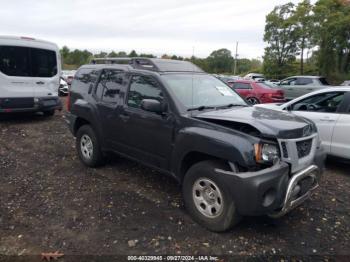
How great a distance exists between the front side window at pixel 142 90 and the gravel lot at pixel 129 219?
4.42ft

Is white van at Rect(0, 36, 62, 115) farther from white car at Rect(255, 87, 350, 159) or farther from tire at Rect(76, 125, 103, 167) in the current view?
white car at Rect(255, 87, 350, 159)

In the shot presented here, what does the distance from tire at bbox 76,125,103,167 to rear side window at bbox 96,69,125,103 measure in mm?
692

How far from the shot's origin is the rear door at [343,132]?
17.7ft

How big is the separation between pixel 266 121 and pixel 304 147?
21.4 inches

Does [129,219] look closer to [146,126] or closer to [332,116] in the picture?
[146,126]

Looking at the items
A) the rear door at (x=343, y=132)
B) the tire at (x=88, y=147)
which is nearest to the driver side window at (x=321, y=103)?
the rear door at (x=343, y=132)

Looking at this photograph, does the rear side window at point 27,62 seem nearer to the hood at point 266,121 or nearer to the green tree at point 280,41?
the hood at point 266,121

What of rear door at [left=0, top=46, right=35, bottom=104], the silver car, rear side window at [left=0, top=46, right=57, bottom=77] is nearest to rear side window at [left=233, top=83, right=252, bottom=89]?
the silver car

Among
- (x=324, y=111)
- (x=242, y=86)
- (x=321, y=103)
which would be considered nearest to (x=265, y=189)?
(x=324, y=111)

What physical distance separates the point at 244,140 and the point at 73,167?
3598 millimetres

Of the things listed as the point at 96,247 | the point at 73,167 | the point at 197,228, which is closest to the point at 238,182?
the point at 197,228

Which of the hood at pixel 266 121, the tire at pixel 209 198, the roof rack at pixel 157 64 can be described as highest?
the roof rack at pixel 157 64

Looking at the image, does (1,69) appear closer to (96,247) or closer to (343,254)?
(96,247)

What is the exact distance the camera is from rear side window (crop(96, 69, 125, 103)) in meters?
4.92
